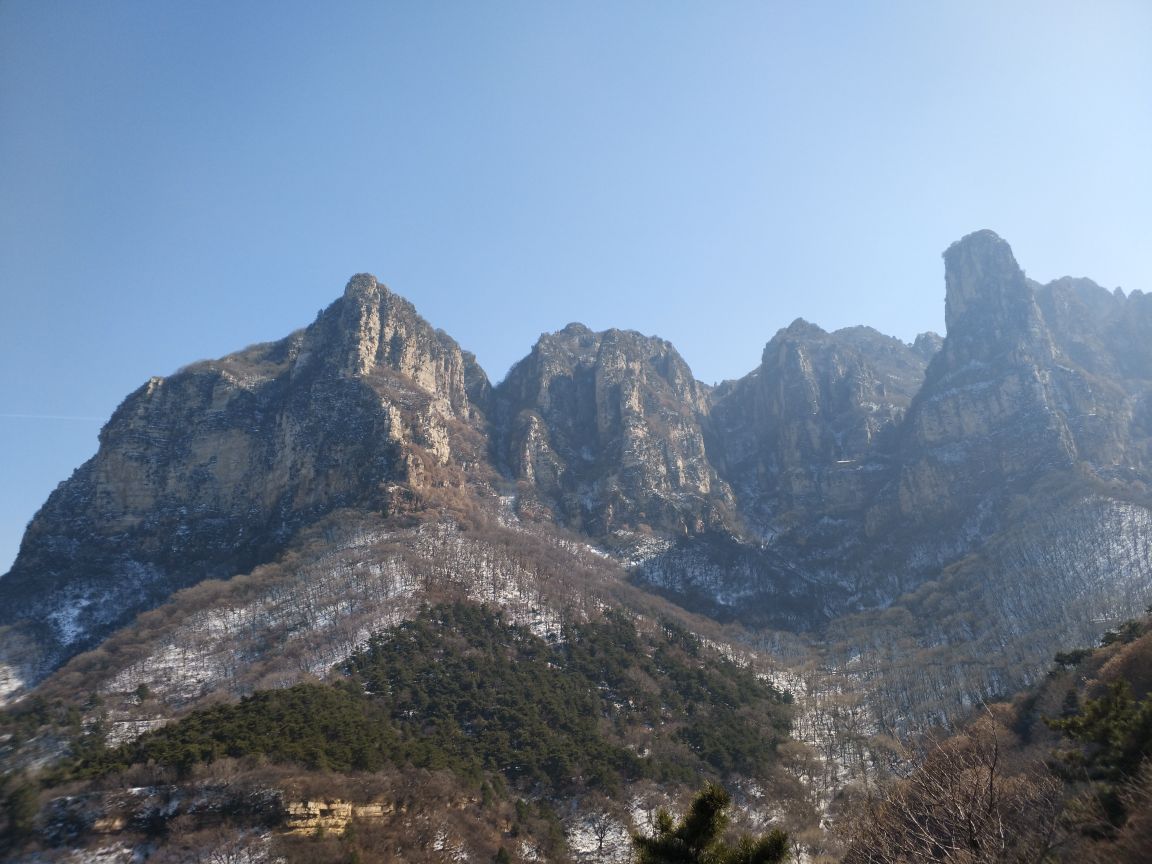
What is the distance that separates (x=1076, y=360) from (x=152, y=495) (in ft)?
767

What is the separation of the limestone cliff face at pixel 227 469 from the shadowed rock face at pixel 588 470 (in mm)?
452

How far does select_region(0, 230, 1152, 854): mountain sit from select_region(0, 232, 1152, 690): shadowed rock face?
63 centimetres

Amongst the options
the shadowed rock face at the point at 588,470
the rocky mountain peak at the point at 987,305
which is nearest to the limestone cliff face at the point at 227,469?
the shadowed rock face at the point at 588,470

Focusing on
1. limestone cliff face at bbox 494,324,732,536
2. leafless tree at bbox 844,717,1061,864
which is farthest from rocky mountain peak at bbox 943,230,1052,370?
leafless tree at bbox 844,717,1061,864

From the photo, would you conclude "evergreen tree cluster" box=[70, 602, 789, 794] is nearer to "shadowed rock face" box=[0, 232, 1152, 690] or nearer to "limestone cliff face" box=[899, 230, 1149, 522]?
"shadowed rock face" box=[0, 232, 1152, 690]

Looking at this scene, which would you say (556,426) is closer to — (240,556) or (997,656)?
(240,556)

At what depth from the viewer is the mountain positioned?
81500mm

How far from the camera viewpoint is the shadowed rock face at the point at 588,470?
126 m

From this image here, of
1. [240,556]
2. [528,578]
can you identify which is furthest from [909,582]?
[240,556]

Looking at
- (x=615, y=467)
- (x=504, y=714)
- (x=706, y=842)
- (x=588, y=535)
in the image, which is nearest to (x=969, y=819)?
(x=706, y=842)

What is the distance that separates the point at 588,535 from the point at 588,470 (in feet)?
85.5

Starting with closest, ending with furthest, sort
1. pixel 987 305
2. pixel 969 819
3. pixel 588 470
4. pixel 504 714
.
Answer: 1. pixel 969 819
2. pixel 504 714
3. pixel 987 305
4. pixel 588 470

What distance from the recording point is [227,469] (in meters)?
142

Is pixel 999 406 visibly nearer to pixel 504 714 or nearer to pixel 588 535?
pixel 588 535
